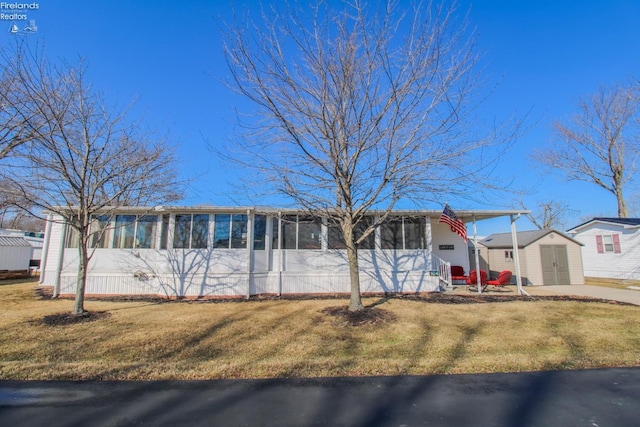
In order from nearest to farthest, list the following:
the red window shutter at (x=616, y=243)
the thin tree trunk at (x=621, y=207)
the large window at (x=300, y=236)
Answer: the large window at (x=300, y=236), the red window shutter at (x=616, y=243), the thin tree trunk at (x=621, y=207)

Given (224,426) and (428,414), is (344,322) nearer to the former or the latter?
(428,414)

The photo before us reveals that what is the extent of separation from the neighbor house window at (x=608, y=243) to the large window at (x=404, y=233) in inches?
571

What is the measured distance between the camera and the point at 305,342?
18.9 feet

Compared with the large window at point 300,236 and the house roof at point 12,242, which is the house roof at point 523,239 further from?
the house roof at point 12,242

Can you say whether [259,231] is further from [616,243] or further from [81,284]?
[616,243]

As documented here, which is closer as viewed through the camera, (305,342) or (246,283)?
(305,342)

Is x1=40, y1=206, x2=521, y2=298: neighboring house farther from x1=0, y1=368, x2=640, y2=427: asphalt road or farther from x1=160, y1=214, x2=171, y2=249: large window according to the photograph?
x1=0, y1=368, x2=640, y2=427: asphalt road

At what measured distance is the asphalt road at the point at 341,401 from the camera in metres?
3.03

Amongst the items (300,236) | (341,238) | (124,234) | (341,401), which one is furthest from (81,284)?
(341,238)

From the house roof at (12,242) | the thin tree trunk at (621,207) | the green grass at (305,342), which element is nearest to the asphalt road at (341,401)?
the green grass at (305,342)

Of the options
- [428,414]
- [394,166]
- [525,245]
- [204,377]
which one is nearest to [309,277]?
[394,166]

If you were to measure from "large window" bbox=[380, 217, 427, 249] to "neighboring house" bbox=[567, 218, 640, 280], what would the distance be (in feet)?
36.3

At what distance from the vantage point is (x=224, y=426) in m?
2.91

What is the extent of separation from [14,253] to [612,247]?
3595 centimetres
